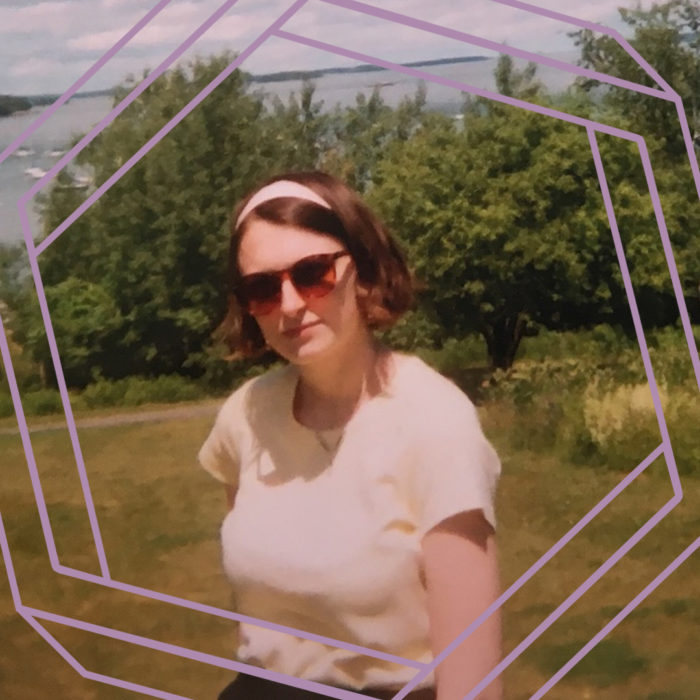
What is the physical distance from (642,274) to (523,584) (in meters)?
0.24

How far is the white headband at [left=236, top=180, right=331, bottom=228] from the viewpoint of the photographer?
600mm

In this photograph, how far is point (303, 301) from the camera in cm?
58

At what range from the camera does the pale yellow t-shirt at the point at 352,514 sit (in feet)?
1.87

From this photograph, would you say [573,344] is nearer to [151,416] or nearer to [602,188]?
[602,188]

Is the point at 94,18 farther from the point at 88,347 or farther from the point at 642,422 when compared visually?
the point at 642,422

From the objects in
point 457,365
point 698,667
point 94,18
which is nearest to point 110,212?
point 94,18

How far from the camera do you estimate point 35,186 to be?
0.64 m

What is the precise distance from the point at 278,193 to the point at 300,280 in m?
0.07

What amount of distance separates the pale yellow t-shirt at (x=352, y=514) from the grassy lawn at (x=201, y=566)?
3 centimetres

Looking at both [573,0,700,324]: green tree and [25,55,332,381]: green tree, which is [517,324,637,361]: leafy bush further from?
[25,55,332,381]: green tree

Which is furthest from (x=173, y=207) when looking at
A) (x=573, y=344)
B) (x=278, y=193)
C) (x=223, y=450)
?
(x=573, y=344)

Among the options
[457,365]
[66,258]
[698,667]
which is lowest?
[698,667]

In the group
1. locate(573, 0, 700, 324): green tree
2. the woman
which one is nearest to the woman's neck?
the woman

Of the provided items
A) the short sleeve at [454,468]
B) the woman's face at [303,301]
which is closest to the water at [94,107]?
the woman's face at [303,301]
